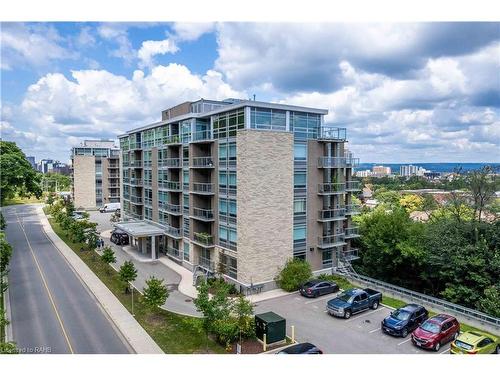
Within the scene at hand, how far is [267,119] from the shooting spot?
98.1 feet

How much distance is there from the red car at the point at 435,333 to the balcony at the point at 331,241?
467 inches

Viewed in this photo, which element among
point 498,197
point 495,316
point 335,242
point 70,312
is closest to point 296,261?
point 335,242

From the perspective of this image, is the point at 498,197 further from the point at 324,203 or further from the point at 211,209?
the point at 211,209

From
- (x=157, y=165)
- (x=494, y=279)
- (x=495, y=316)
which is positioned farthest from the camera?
(x=157, y=165)

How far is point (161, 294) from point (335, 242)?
16.4 metres

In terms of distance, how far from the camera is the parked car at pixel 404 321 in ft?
72.5

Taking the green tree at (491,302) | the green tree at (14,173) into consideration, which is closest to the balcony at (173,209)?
the green tree at (14,173)

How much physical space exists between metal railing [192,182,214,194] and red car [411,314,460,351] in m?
19.5

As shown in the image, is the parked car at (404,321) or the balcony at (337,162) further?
the balcony at (337,162)

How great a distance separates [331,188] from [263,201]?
715cm

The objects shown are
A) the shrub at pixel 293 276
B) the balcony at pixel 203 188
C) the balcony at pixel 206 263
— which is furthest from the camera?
the balcony at pixel 203 188

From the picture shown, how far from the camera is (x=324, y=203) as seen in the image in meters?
33.2

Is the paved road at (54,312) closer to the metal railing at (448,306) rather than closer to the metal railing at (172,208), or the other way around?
the metal railing at (172,208)

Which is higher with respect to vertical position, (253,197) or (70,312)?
(253,197)
